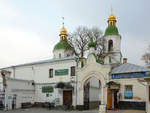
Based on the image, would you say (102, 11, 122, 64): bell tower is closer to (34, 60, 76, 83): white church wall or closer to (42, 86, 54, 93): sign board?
(34, 60, 76, 83): white church wall

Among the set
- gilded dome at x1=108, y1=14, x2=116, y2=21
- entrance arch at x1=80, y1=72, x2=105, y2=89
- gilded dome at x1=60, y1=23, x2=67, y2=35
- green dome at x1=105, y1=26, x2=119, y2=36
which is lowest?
entrance arch at x1=80, y1=72, x2=105, y2=89

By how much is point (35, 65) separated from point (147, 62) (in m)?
17.8

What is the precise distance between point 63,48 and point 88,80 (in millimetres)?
15259

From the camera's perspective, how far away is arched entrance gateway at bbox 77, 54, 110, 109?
21514 millimetres

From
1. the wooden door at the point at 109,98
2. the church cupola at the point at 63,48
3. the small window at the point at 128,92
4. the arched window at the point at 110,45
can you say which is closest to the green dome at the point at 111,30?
the arched window at the point at 110,45

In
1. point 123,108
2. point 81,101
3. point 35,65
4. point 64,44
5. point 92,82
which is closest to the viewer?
point 123,108

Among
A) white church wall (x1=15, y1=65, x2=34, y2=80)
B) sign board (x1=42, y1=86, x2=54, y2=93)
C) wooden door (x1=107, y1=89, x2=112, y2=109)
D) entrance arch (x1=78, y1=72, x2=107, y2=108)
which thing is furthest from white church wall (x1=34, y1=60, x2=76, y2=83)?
wooden door (x1=107, y1=89, x2=112, y2=109)

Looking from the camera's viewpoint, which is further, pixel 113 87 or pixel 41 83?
pixel 41 83

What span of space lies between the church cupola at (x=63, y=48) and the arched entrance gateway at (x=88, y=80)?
12.7m

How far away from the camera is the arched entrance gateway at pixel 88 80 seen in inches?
847

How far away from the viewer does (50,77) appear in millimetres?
26484

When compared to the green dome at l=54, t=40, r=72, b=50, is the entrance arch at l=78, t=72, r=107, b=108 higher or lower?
lower

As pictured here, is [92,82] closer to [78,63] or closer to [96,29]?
[78,63]

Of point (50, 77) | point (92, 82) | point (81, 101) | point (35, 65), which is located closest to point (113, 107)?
point (81, 101)
